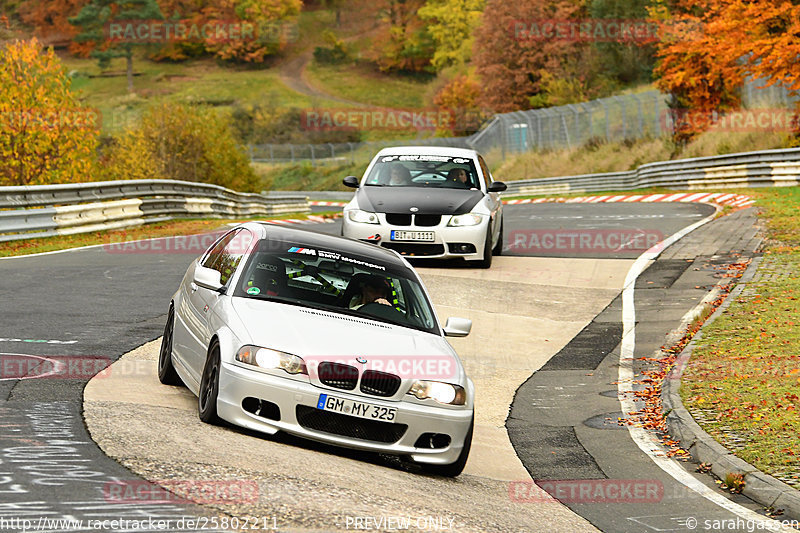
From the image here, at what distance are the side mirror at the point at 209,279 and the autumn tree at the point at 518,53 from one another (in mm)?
73834

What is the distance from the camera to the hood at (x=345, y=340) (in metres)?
7.70

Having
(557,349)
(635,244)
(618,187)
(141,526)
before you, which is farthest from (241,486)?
(618,187)

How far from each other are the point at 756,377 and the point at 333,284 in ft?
14.9

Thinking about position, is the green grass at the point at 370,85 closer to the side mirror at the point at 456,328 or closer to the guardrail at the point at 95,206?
the guardrail at the point at 95,206

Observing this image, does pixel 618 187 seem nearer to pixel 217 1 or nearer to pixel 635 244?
pixel 635 244

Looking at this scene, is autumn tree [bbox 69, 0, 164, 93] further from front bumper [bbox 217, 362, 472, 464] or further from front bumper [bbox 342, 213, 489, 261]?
front bumper [bbox 217, 362, 472, 464]

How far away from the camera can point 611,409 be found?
10.9 m

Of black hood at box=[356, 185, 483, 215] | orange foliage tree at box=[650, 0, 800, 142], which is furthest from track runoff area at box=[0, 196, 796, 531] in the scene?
orange foliage tree at box=[650, 0, 800, 142]

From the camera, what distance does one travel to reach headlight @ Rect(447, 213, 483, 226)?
1762cm

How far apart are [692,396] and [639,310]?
5132 millimetres

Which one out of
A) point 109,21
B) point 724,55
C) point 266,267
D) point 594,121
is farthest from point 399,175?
point 109,21

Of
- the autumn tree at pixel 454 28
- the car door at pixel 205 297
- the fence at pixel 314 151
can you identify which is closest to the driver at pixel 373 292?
the car door at pixel 205 297

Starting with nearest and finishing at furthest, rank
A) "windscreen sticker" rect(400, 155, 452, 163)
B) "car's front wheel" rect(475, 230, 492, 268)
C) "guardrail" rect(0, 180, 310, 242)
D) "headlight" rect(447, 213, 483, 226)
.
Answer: "headlight" rect(447, 213, 483, 226) → "car's front wheel" rect(475, 230, 492, 268) → "windscreen sticker" rect(400, 155, 452, 163) → "guardrail" rect(0, 180, 310, 242)

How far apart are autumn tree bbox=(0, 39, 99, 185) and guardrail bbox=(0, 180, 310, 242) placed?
6.68m
